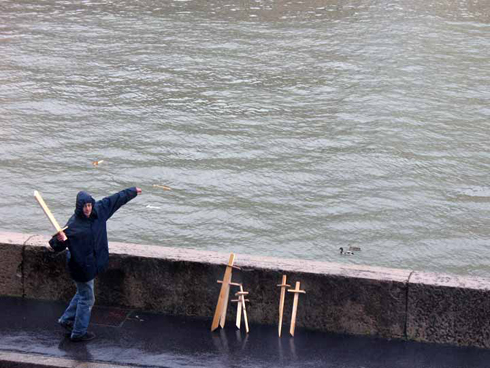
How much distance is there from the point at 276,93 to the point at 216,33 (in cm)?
560

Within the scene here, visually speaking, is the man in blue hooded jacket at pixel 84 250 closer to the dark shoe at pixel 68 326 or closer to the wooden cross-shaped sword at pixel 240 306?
the dark shoe at pixel 68 326

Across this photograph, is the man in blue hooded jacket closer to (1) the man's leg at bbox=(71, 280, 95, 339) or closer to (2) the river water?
(1) the man's leg at bbox=(71, 280, 95, 339)

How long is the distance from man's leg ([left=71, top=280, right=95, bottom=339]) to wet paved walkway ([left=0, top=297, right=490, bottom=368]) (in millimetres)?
125

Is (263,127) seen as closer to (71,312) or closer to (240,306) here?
(240,306)

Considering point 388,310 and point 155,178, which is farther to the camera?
point 155,178

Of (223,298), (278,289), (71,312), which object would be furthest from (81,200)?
(278,289)

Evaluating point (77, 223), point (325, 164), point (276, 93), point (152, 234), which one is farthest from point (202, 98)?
point (77, 223)

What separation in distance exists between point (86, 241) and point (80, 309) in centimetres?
62

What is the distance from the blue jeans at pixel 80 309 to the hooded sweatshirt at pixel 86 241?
0.14 meters

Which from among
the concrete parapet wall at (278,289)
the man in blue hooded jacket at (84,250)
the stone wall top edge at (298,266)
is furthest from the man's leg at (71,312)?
the stone wall top edge at (298,266)

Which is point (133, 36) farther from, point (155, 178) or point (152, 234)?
point (152, 234)

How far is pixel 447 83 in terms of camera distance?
19.9 metres

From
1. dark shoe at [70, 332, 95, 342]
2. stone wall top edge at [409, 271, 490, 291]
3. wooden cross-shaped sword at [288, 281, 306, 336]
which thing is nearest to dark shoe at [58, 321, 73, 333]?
dark shoe at [70, 332, 95, 342]

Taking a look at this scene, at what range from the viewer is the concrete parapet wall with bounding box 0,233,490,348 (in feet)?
25.3
